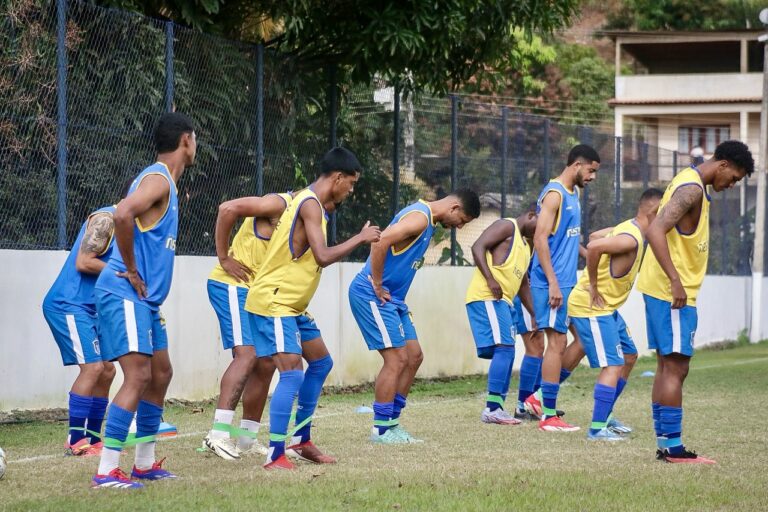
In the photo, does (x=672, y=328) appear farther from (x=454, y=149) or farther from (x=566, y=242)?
(x=454, y=149)

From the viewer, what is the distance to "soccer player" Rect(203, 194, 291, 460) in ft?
28.4

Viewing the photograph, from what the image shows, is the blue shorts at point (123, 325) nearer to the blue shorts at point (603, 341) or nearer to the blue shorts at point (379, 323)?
the blue shorts at point (379, 323)

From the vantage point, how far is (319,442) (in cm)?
976

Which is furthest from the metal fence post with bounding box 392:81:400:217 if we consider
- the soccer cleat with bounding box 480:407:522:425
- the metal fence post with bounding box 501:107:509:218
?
the soccer cleat with bounding box 480:407:522:425

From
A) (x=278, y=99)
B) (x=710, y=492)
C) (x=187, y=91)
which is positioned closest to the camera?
(x=710, y=492)

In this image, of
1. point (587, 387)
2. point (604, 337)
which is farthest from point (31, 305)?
point (587, 387)

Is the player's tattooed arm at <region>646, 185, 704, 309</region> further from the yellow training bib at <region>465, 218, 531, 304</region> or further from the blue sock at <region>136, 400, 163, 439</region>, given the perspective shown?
the yellow training bib at <region>465, 218, 531, 304</region>

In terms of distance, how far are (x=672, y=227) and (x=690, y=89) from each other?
45.4 m

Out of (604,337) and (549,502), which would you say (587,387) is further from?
(549,502)

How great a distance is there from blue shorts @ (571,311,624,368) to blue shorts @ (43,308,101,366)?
3928 mm

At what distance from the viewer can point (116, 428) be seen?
7.07 m

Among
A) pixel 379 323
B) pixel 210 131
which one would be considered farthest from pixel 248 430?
pixel 210 131

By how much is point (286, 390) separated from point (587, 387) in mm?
8506

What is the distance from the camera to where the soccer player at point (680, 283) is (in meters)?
8.33
